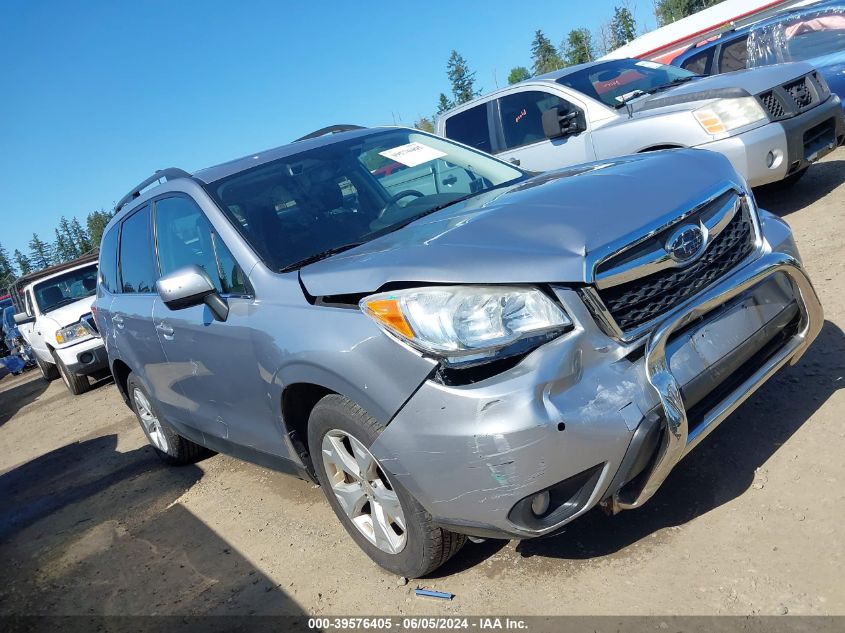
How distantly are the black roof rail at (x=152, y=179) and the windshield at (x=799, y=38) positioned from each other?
24.9 ft

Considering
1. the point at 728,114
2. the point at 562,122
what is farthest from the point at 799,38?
the point at 562,122

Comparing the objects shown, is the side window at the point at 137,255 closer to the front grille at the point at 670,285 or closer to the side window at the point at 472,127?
the front grille at the point at 670,285

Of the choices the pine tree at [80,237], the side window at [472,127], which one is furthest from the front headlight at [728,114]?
the pine tree at [80,237]

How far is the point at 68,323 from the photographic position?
10.1 meters

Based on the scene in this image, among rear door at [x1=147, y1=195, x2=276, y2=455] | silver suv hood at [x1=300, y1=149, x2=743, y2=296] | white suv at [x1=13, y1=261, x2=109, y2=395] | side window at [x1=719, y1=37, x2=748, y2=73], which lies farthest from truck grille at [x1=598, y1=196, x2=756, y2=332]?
white suv at [x1=13, y1=261, x2=109, y2=395]

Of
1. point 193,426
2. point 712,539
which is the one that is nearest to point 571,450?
point 712,539

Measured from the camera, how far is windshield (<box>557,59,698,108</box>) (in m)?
6.88

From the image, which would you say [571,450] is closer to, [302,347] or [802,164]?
[302,347]

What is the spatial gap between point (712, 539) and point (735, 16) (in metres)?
39.5

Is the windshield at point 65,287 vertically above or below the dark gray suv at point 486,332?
above

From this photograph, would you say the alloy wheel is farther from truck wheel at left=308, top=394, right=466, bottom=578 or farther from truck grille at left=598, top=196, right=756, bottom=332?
truck grille at left=598, top=196, right=756, bottom=332

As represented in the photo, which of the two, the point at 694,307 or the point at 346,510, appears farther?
the point at 346,510

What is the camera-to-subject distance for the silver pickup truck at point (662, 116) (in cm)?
575

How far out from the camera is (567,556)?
9.18 ft
